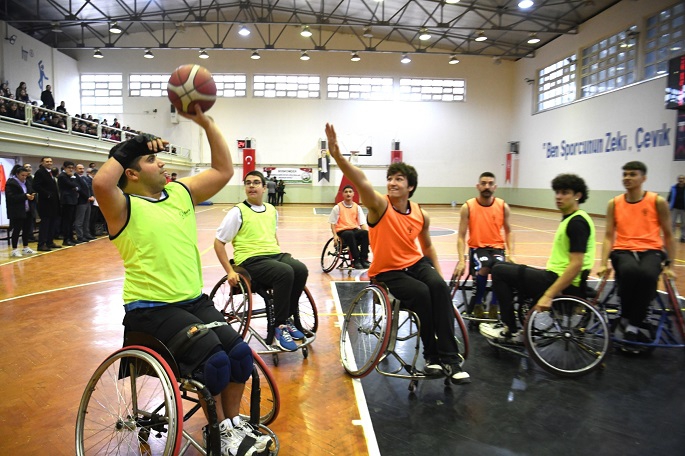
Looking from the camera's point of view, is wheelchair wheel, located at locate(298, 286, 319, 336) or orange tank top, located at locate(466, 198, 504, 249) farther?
orange tank top, located at locate(466, 198, 504, 249)

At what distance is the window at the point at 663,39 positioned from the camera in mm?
12203

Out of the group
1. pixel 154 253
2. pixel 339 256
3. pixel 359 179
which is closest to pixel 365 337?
pixel 359 179

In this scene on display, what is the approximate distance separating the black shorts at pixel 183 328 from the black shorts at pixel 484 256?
269 centimetres

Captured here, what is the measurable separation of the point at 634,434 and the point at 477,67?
23.3m

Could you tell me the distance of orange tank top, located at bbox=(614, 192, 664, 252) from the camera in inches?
146

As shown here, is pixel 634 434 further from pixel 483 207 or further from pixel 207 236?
pixel 207 236

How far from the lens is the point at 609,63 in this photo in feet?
50.8

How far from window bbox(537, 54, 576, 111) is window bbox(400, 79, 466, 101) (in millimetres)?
3984

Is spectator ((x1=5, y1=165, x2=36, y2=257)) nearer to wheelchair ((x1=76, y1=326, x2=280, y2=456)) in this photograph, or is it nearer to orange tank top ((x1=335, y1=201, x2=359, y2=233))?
orange tank top ((x1=335, y1=201, x2=359, y2=233))

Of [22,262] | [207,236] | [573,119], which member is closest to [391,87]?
[573,119]

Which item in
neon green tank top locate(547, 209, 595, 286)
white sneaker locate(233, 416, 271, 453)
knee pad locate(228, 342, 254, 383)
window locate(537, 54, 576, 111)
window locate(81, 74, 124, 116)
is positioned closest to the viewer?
white sneaker locate(233, 416, 271, 453)

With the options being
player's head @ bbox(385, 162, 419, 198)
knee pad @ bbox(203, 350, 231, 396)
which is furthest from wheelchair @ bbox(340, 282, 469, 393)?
knee pad @ bbox(203, 350, 231, 396)

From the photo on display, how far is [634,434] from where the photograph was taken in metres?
2.36

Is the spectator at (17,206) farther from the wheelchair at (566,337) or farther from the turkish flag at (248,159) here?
the turkish flag at (248,159)
